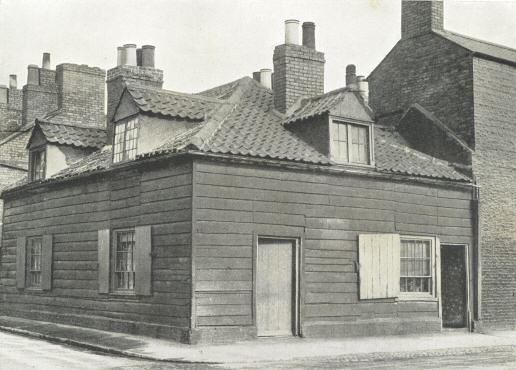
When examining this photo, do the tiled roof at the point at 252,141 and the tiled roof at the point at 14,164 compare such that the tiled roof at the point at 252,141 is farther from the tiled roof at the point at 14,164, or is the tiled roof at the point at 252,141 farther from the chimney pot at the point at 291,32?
the tiled roof at the point at 14,164

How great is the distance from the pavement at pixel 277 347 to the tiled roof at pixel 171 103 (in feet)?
17.2

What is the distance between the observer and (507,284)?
20562 mm

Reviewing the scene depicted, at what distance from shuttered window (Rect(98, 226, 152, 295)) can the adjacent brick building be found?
9.19 meters

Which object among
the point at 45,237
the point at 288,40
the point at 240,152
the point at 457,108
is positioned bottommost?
the point at 45,237

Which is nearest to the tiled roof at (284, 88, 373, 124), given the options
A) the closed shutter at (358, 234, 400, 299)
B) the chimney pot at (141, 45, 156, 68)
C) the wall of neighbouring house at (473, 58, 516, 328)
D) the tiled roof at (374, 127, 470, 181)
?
the tiled roof at (374, 127, 470, 181)

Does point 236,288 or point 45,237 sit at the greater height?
point 45,237

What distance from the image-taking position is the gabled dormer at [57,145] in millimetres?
20844

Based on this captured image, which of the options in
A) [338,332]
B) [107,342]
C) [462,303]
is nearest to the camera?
[107,342]

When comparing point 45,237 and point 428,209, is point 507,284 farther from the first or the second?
point 45,237

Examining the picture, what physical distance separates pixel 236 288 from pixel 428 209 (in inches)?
250

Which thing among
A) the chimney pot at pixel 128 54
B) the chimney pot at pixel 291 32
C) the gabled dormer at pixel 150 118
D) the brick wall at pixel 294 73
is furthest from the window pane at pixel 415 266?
the chimney pot at pixel 128 54

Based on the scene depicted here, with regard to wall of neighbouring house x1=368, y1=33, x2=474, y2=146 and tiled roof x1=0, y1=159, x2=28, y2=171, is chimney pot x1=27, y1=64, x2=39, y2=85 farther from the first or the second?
wall of neighbouring house x1=368, y1=33, x2=474, y2=146

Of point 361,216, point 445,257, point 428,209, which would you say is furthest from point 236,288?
point 445,257

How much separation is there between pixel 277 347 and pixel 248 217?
2.92 m
